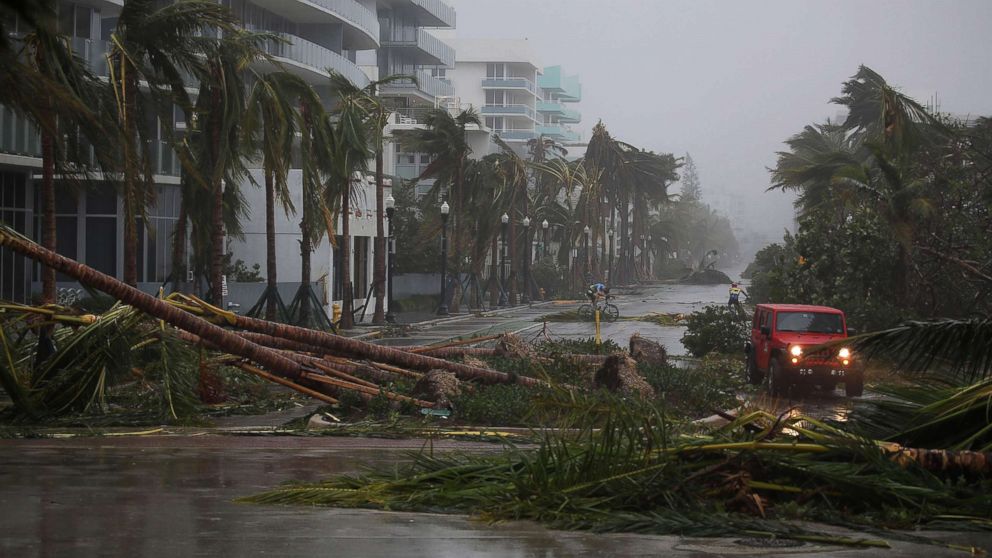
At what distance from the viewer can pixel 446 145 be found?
5744 cm

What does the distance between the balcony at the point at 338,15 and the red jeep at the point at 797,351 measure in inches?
1486

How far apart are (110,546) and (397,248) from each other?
57463 mm

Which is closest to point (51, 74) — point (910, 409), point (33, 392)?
point (33, 392)

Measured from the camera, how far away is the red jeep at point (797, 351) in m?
21.9

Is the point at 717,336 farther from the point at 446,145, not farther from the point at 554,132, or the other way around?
the point at 554,132

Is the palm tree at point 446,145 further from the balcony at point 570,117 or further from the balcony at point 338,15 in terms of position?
the balcony at point 570,117

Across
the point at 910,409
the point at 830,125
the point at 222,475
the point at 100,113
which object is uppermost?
the point at 830,125

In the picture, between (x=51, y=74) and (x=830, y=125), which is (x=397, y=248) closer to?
(x=830, y=125)

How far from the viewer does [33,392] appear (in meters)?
14.8

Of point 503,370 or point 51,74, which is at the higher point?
point 51,74

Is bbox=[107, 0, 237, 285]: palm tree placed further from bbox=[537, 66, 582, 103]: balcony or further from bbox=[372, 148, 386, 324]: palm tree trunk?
bbox=[537, 66, 582, 103]: balcony

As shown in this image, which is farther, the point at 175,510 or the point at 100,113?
the point at 100,113

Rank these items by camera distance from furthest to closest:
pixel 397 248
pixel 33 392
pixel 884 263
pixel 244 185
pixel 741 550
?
pixel 397 248 < pixel 244 185 < pixel 884 263 < pixel 33 392 < pixel 741 550

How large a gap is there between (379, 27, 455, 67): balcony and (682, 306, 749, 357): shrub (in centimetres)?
5537
